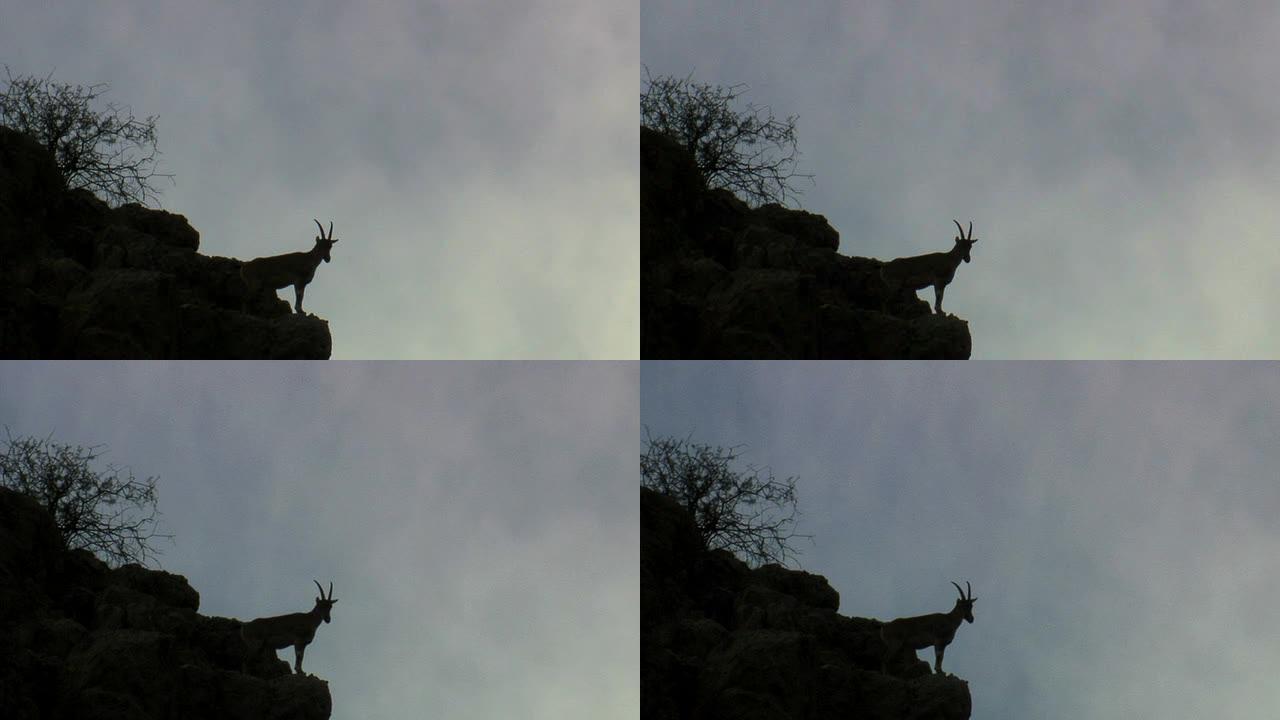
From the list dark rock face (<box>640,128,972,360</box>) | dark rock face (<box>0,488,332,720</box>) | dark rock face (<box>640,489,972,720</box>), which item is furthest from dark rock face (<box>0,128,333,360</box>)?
dark rock face (<box>640,489,972,720</box>)

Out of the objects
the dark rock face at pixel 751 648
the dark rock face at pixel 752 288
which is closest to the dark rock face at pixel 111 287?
the dark rock face at pixel 752 288

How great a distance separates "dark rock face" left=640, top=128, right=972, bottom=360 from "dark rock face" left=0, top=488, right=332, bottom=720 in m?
8.40

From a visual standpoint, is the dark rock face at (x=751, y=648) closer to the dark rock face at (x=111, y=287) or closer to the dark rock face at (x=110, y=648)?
the dark rock face at (x=110, y=648)

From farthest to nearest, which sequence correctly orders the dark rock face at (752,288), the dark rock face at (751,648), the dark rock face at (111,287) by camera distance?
the dark rock face at (752,288) → the dark rock face at (111,287) → the dark rock face at (751,648)

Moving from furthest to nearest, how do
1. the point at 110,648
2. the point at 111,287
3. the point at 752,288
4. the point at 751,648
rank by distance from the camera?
the point at 752,288 < the point at 111,287 < the point at 751,648 < the point at 110,648

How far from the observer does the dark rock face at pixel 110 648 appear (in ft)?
76.4

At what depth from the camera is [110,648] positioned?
23.8 metres

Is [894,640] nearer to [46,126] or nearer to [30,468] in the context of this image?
[30,468]

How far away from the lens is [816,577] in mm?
27688

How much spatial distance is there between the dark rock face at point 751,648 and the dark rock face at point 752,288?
3.33 metres

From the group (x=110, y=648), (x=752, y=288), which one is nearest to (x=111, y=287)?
(x=110, y=648)

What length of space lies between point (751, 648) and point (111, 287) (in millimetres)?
11710

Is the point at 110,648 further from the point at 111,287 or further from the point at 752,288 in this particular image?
the point at 752,288

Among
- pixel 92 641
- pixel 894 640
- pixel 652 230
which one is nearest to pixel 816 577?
pixel 894 640
